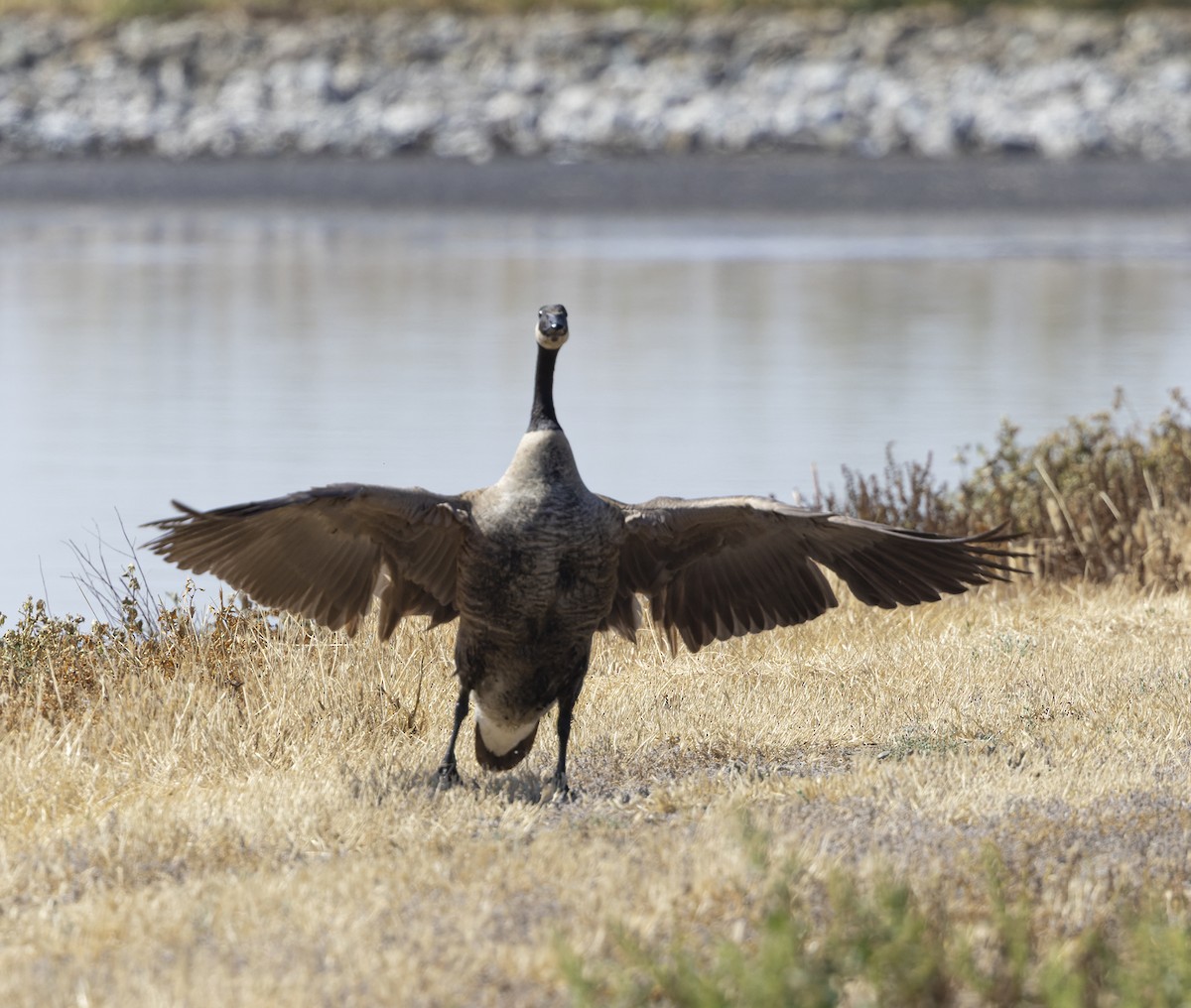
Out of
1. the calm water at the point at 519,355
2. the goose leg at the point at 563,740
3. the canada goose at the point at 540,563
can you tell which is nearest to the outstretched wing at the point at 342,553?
the canada goose at the point at 540,563

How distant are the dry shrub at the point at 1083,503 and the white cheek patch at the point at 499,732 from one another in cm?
434

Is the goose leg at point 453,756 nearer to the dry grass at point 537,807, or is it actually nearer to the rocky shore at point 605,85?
the dry grass at point 537,807

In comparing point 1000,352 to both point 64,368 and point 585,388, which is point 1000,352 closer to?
point 585,388

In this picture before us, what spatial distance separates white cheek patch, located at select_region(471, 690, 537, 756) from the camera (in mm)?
7438

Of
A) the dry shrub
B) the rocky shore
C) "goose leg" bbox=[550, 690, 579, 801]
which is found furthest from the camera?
the rocky shore

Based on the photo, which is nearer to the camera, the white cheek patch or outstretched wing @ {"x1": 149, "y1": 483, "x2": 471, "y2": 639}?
outstretched wing @ {"x1": 149, "y1": 483, "x2": 471, "y2": 639}

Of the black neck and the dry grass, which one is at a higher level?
the black neck

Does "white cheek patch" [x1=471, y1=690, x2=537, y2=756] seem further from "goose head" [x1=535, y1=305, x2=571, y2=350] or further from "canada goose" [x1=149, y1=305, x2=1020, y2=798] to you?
"goose head" [x1=535, y1=305, x2=571, y2=350]

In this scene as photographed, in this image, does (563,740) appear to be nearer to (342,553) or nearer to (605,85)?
(342,553)

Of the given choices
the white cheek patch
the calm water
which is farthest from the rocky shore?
the white cheek patch

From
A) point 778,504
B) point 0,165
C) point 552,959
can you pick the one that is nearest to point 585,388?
point 778,504

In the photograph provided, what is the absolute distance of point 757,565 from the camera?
7590mm

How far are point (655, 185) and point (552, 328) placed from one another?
124ft

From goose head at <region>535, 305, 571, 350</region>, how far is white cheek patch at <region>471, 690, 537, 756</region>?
127 centimetres
